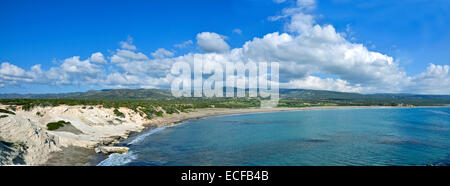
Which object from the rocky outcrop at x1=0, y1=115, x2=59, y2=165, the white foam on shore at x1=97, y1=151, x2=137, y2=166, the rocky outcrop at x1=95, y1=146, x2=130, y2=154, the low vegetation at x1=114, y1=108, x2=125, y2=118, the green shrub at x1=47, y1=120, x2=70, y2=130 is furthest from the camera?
the low vegetation at x1=114, y1=108, x2=125, y2=118

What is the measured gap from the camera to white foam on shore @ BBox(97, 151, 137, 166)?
72.4 ft

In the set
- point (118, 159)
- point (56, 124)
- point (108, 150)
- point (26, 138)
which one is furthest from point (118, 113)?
point (26, 138)

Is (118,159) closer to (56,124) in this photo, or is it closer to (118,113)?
(56,124)

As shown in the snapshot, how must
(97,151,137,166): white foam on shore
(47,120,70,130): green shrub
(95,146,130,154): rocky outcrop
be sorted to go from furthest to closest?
(47,120,70,130): green shrub < (95,146,130,154): rocky outcrop < (97,151,137,166): white foam on shore

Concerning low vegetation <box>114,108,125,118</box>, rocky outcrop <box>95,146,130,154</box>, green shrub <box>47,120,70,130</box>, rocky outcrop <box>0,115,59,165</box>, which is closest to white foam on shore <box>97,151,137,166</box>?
rocky outcrop <box>95,146,130,154</box>

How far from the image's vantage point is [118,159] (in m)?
23.8

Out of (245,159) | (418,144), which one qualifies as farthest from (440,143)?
(245,159)

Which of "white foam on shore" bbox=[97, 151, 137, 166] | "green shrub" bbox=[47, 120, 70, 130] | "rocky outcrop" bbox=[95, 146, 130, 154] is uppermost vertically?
"green shrub" bbox=[47, 120, 70, 130]

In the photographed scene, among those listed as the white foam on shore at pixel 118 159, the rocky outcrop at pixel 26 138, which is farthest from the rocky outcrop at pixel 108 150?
the rocky outcrop at pixel 26 138

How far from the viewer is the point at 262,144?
34219 mm

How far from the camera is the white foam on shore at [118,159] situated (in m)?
22.1

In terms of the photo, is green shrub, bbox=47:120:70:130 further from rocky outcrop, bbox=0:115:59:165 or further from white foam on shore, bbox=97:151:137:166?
white foam on shore, bbox=97:151:137:166
